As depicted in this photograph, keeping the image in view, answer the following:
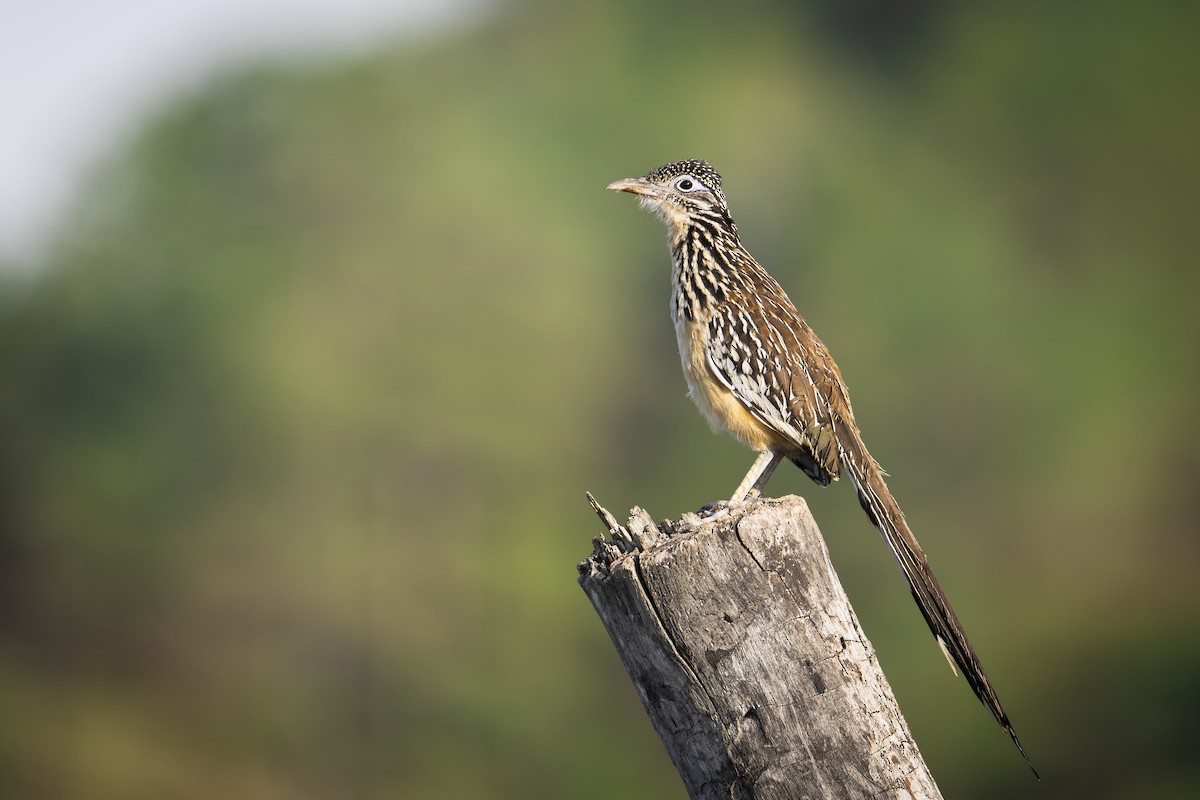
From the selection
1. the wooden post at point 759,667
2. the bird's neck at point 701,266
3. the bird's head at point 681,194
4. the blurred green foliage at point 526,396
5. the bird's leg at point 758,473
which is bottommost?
the wooden post at point 759,667

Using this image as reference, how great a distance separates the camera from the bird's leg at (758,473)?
550 cm

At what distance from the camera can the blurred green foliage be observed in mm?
19094

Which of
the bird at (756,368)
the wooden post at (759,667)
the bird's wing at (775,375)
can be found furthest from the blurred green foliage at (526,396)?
the wooden post at (759,667)

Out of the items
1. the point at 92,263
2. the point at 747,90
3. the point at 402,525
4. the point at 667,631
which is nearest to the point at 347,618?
the point at 402,525

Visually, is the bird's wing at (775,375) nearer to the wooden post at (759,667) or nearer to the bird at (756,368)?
the bird at (756,368)

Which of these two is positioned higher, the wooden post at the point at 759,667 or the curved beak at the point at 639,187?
the curved beak at the point at 639,187

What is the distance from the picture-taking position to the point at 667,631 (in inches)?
138

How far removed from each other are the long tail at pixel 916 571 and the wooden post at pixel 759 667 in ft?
1.56

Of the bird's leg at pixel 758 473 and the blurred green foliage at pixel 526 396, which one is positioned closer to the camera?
the bird's leg at pixel 758 473

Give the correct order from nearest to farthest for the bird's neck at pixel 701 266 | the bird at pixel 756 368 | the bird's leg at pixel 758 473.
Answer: the bird's leg at pixel 758 473, the bird at pixel 756 368, the bird's neck at pixel 701 266

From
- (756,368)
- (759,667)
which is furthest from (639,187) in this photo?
(759,667)

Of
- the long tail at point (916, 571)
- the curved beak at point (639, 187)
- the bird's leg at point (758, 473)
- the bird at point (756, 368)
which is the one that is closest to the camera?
the long tail at point (916, 571)

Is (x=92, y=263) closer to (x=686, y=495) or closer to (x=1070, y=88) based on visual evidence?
(x=686, y=495)

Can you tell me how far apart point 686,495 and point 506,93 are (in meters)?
9.01
